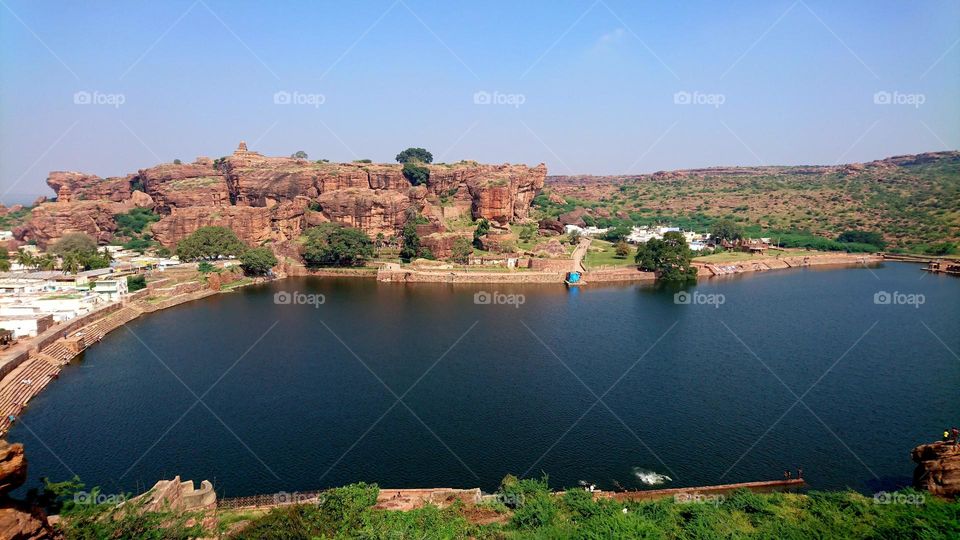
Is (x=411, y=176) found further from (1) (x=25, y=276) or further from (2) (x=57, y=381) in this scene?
(2) (x=57, y=381)

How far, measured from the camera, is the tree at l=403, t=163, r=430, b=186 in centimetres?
7981

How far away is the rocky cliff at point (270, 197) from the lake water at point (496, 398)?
25.2 m

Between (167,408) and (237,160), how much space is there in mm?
59520

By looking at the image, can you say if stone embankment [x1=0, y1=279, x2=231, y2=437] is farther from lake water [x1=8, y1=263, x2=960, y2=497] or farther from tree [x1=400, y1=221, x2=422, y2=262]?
tree [x1=400, y1=221, x2=422, y2=262]

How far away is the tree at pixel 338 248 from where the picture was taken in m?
62.2

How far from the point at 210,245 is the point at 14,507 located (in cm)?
5300

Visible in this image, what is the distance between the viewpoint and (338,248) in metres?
61.9

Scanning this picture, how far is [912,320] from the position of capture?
42156 mm

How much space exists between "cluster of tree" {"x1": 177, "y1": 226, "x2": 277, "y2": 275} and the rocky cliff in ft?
13.2

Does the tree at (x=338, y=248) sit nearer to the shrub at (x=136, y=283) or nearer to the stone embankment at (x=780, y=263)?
the shrub at (x=136, y=283)

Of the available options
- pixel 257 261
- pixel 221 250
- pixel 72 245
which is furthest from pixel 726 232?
pixel 72 245

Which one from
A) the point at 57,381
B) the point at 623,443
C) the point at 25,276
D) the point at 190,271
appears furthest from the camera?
the point at 190,271

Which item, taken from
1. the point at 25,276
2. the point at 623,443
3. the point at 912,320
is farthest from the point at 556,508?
the point at 25,276

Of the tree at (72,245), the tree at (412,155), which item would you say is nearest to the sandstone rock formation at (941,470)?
the tree at (72,245)
